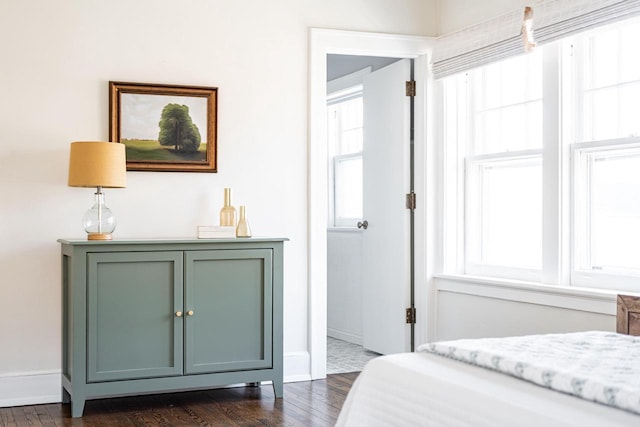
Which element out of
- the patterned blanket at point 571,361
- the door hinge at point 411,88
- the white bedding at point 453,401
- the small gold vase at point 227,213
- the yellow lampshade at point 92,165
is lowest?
the white bedding at point 453,401

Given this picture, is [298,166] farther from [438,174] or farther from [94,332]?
[94,332]

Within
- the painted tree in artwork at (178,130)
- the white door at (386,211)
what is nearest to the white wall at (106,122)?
the painted tree in artwork at (178,130)

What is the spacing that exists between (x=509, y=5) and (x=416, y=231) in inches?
60.1

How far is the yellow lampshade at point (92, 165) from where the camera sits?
12.6ft

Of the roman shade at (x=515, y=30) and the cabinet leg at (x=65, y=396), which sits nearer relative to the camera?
the roman shade at (x=515, y=30)

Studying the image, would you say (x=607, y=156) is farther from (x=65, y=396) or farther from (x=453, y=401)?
(x=65, y=396)

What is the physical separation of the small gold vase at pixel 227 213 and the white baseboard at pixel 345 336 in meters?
2.11

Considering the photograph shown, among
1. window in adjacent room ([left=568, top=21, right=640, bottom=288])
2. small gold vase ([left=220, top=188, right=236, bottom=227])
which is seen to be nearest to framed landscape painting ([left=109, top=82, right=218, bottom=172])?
small gold vase ([left=220, top=188, right=236, bottom=227])

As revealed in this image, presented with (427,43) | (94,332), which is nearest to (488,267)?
(427,43)

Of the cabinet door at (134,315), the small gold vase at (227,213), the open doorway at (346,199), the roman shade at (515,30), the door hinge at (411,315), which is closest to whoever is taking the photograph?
the roman shade at (515,30)

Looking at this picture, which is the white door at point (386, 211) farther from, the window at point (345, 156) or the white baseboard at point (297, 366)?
the white baseboard at point (297, 366)

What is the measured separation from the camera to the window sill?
142 inches

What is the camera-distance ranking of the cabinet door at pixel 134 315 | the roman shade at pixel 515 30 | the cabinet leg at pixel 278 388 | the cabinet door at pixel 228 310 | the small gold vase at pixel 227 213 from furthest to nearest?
1. the small gold vase at pixel 227 213
2. the cabinet leg at pixel 278 388
3. the cabinet door at pixel 228 310
4. the cabinet door at pixel 134 315
5. the roman shade at pixel 515 30

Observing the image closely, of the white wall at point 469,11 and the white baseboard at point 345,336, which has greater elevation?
the white wall at point 469,11
